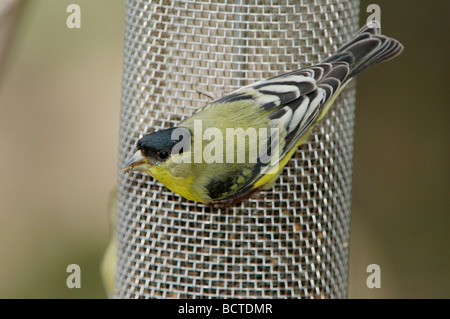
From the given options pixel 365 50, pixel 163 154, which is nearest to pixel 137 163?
pixel 163 154

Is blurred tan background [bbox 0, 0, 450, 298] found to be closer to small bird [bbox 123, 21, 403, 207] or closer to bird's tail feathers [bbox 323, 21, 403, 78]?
bird's tail feathers [bbox 323, 21, 403, 78]

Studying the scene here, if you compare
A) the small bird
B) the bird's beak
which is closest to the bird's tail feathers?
the small bird

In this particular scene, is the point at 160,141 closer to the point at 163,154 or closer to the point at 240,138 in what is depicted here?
the point at 163,154

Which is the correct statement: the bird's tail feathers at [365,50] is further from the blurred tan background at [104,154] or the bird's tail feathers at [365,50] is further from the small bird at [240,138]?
the blurred tan background at [104,154]

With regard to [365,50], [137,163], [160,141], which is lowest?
[137,163]

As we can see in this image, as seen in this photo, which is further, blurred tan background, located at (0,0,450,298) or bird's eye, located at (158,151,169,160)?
blurred tan background, located at (0,0,450,298)

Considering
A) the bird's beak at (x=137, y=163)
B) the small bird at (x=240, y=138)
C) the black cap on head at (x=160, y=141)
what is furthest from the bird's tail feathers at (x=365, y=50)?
the bird's beak at (x=137, y=163)
